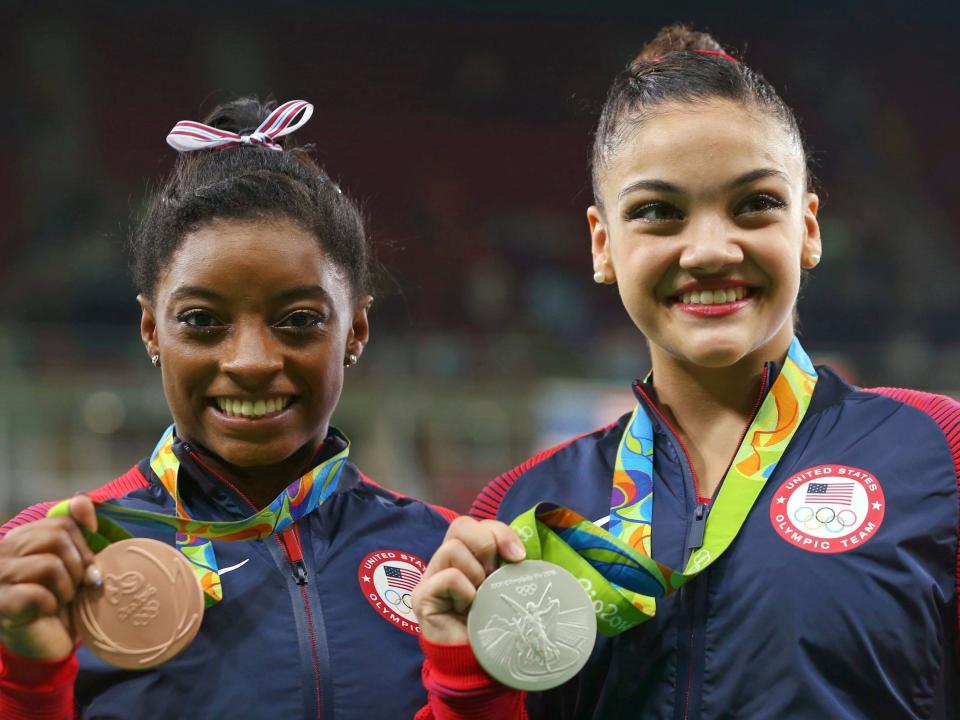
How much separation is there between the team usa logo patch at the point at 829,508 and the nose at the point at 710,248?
0.35 m

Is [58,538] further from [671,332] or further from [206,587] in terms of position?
[671,332]

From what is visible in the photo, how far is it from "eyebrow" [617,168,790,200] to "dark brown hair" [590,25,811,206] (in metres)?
0.12

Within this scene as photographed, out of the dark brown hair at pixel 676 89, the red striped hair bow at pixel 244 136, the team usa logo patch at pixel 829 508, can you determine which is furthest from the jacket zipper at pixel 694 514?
the red striped hair bow at pixel 244 136

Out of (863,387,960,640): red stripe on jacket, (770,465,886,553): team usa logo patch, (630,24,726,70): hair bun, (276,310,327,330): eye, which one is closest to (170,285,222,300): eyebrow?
(276,310,327,330): eye

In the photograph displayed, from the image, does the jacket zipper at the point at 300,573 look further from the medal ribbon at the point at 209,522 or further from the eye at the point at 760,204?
the eye at the point at 760,204

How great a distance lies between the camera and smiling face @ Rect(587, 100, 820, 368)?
1.94 meters

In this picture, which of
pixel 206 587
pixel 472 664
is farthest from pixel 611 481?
pixel 206 587

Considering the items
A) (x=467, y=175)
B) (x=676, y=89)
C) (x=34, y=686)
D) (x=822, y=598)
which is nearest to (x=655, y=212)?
(x=676, y=89)

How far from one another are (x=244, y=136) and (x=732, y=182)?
91 cm

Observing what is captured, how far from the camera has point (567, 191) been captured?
12.3 meters

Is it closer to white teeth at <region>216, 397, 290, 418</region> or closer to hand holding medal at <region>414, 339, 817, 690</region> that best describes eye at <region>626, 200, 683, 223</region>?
hand holding medal at <region>414, 339, 817, 690</region>

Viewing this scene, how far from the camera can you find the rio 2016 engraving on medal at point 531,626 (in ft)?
5.56

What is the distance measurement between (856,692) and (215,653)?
950 mm

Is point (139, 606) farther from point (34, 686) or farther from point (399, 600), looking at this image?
point (399, 600)
